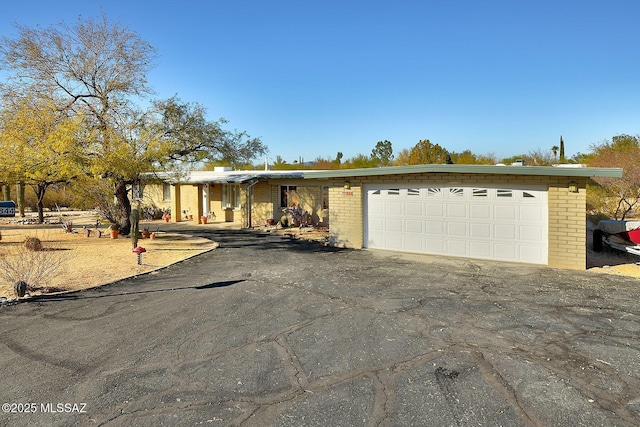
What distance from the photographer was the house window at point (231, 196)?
24.7 meters

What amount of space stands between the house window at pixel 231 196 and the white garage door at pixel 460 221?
1260 centimetres

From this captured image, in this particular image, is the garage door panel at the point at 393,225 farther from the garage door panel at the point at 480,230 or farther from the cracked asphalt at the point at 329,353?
the cracked asphalt at the point at 329,353

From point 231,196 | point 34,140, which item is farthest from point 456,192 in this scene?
point 231,196

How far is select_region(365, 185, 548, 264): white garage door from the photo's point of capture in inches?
445

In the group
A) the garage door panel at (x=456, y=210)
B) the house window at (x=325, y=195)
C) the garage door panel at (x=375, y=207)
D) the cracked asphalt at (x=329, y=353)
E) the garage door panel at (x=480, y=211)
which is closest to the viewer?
the cracked asphalt at (x=329, y=353)

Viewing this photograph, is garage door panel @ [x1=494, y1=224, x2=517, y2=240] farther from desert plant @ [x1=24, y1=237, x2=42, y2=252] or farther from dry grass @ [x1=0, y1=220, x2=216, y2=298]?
desert plant @ [x1=24, y1=237, x2=42, y2=252]

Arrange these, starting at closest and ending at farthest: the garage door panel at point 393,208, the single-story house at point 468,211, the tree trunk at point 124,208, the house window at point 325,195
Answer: the single-story house at point 468,211 → the garage door panel at point 393,208 → the tree trunk at point 124,208 → the house window at point 325,195

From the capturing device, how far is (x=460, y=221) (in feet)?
40.7

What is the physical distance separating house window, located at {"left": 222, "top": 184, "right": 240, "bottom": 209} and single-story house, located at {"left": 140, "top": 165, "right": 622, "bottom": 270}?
1095 centimetres

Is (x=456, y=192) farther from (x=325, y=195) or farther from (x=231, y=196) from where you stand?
(x=231, y=196)

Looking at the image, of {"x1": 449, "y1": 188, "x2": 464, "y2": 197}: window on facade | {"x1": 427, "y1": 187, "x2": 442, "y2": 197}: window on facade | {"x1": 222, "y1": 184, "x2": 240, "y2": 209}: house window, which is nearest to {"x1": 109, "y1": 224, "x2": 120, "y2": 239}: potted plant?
{"x1": 222, "y1": 184, "x2": 240, "y2": 209}: house window

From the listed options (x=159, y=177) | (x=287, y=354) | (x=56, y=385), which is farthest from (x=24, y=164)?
(x=287, y=354)

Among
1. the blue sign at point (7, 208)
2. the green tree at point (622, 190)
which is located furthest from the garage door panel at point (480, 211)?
the blue sign at point (7, 208)

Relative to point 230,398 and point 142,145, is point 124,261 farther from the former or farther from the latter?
point 230,398
